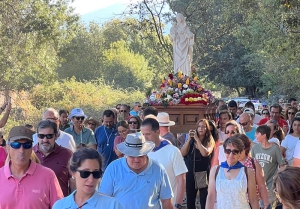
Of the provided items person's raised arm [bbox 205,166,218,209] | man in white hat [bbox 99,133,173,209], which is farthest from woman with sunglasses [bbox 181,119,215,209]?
man in white hat [bbox 99,133,173,209]

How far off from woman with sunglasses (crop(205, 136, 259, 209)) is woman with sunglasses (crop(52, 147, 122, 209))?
78.3 inches

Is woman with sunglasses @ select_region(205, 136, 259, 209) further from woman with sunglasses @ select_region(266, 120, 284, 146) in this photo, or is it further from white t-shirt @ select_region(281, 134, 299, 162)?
woman with sunglasses @ select_region(266, 120, 284, 146)

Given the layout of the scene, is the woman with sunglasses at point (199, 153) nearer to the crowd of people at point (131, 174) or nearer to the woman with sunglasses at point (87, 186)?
the crowd of people at point (131, 174)

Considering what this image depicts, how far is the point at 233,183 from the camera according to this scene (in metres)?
5.38

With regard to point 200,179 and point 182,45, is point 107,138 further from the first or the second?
point 182,45

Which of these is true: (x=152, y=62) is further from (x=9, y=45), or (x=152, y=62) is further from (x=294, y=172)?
(x=294, y=172)

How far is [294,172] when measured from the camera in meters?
3.54

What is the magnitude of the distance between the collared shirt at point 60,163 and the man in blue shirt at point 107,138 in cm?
304

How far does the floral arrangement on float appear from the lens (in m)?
12.7

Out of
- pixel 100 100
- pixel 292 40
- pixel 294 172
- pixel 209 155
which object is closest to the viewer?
pixel 294 172

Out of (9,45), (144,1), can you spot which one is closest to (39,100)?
(9,45)

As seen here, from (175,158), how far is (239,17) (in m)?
25.1

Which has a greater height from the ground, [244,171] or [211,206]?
[244,171]

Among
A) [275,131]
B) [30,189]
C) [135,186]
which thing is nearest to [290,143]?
[275,131]
